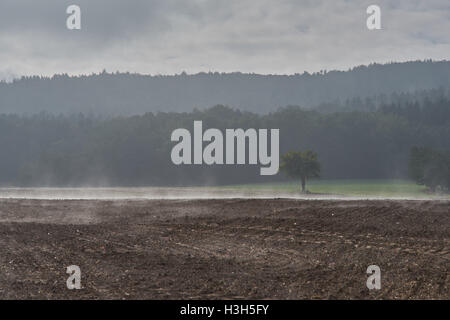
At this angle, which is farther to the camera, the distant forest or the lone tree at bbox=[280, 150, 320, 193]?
the distant forest

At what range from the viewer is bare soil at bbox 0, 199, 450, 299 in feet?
38.9

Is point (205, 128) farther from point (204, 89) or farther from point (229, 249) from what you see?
point (229, 249)

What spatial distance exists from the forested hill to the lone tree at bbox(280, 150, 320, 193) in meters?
61.3

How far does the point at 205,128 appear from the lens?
87.8 meters

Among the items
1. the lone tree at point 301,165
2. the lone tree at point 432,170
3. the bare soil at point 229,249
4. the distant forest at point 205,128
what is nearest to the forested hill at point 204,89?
the distant forest at point 205,128

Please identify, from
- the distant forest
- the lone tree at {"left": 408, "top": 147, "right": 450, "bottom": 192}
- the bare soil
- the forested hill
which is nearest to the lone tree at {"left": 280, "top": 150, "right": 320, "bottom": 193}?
the lone tree at {"left": 408, "top": 147, "right": 450, "bottom": 192}

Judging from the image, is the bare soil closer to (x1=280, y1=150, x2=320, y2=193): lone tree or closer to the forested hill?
(x1=280, y1=150, x2=320, y2=193): lone tree

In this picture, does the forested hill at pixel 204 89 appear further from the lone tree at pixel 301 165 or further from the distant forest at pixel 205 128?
the lone tree at pixel 301 165

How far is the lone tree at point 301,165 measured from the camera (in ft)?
206

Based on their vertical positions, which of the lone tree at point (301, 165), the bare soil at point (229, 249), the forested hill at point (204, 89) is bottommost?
the bare soil at point (229, 249)

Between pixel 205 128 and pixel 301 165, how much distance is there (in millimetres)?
28045

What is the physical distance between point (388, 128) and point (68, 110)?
88773mm

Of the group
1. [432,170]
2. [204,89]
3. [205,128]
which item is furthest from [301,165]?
[204,89]

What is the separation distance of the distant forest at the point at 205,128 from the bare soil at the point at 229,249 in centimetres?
5346
